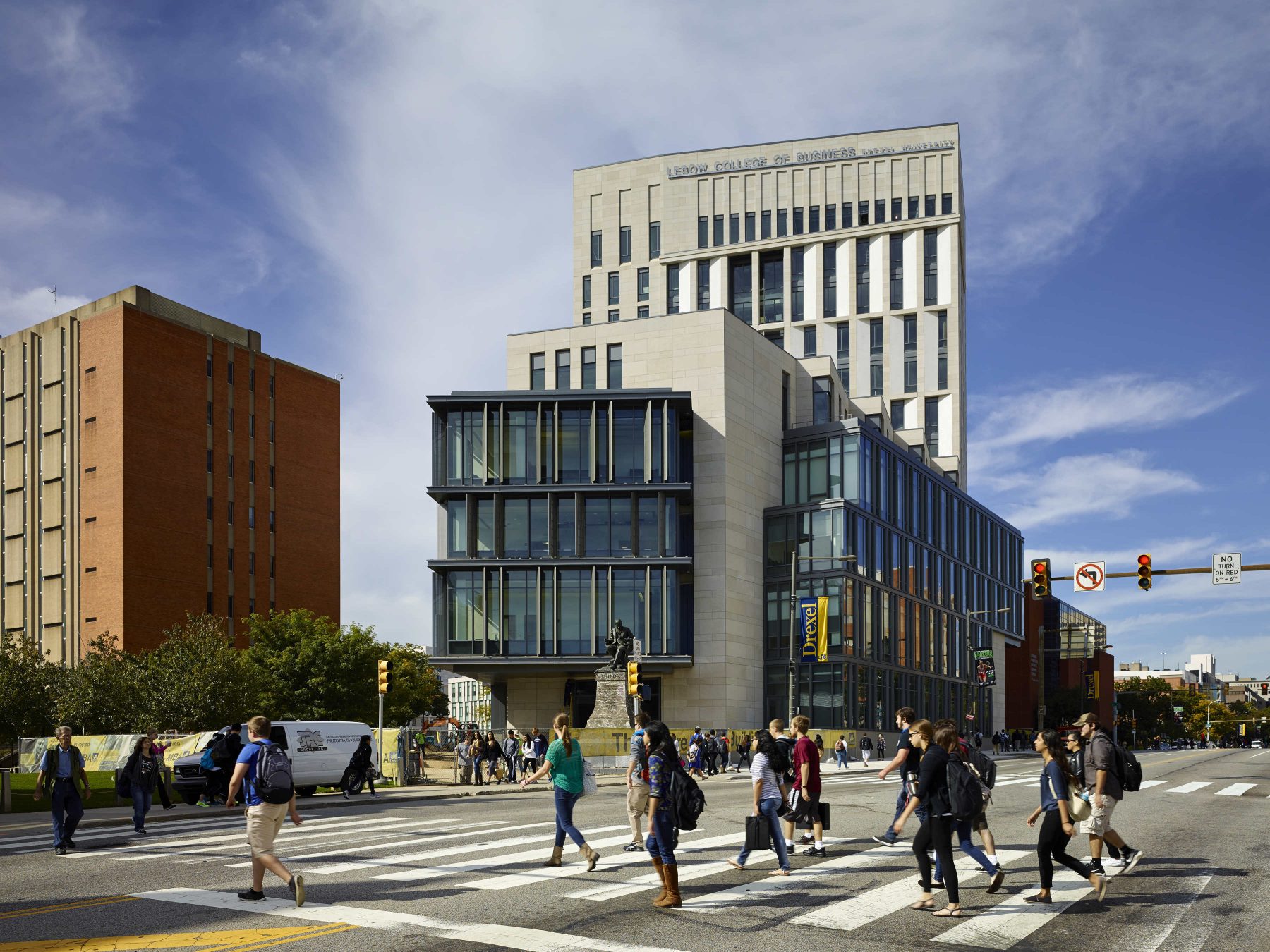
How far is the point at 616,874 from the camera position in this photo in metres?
13.6

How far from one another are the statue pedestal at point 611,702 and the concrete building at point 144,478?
1508 inches

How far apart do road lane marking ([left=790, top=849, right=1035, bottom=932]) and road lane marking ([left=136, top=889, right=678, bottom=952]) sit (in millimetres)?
1920

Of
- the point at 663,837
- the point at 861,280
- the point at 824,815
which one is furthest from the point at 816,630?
the point at 663,837

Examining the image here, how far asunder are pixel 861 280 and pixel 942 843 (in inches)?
3715

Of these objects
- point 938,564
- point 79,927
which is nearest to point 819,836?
point 79,927

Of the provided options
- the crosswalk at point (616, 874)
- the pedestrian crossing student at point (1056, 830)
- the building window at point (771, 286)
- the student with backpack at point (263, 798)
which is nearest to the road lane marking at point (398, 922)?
the crosswalk at point (616, 874)

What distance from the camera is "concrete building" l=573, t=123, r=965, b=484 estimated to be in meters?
99.8

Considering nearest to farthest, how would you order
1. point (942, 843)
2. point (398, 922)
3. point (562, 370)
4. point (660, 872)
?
point (398, 922), point (942, 843), point (660, 872), point (562, 370)

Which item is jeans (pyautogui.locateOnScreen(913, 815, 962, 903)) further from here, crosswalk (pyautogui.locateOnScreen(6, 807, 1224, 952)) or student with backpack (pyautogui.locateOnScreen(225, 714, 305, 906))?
student with backpack (pyautogui.locateOnScreen(225, 714, 305, 906))

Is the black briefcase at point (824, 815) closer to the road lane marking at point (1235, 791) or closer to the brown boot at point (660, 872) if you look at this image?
the brown boot at point (660, 872)

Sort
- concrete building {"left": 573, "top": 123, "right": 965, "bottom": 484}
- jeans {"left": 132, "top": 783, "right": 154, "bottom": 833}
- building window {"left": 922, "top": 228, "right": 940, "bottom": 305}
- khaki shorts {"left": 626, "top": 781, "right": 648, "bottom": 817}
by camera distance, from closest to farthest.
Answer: khaki shorts {"left": 626, "top": 781, "right": 648, "bottom": 817}
jeans {"left": 132, "top": 783, "right": 154, "bottom": 833}
building window {"left": 922, "top": 228, "right": 940, "bottom": 305}
concrete building {"left": 573, "top": 123, "right": 965, "bottom": 484}

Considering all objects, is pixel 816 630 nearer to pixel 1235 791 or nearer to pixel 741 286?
pixel 1235 791

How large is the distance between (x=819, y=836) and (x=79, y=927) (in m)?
8.71

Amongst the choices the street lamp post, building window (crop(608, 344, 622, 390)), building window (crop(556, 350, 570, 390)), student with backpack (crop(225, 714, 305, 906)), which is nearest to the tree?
building window (crop(556, 350, 570, 390))
